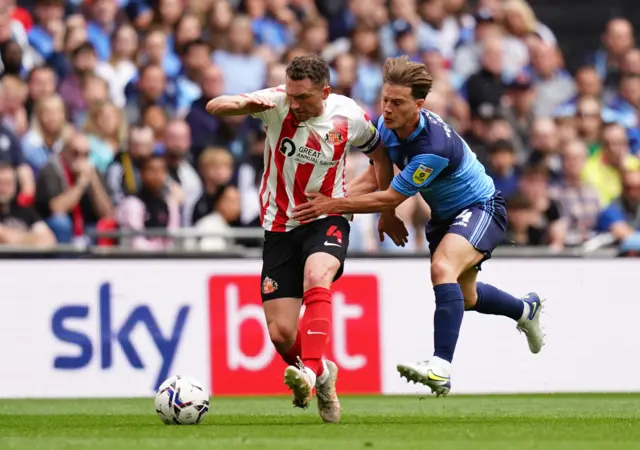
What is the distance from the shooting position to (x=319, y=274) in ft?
28.9

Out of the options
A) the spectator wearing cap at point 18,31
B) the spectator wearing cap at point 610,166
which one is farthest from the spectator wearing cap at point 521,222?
the spectator wearing cap at point 18,31

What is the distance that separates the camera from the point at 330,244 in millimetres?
9016

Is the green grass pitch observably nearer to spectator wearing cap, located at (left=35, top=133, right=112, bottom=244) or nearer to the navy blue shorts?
the navy blue shorts

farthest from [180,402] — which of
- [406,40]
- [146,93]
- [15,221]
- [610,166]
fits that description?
[406,40]

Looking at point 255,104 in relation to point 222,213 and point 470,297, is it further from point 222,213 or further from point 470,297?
point 222,213

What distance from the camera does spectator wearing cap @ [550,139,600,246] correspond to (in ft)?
48.3

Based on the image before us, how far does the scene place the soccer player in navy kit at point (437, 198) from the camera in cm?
899

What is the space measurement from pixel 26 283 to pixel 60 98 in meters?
2.42

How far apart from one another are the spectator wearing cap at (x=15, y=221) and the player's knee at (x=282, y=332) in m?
4.26

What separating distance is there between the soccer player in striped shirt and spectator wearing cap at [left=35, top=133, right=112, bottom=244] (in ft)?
14.3

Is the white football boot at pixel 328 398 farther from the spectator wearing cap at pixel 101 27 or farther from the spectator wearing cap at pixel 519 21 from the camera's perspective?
the spectator wearing cap at pixel 519 21

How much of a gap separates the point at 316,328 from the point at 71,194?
17.2ft

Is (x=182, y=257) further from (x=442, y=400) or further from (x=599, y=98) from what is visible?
(x=599, y=98)

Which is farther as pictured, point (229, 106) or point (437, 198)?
point (437, 198)
